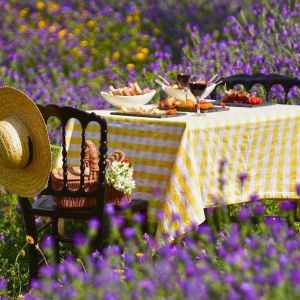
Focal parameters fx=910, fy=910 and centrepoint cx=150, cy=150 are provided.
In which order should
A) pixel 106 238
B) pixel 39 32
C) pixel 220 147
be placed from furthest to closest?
pixel 39 32 < pixel 106 238 < pixel 220 147

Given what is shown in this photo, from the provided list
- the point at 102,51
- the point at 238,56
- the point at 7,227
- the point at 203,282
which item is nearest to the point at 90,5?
the point at 102,51

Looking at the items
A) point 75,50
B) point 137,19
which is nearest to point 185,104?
point 75,50

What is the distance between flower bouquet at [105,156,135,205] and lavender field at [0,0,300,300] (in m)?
0.15

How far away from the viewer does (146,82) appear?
7312 mm

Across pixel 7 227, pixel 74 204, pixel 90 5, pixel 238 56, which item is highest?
pixel 90 5

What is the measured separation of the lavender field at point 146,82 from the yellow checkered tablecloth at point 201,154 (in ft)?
0.61

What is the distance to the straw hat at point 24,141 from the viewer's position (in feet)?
13.0

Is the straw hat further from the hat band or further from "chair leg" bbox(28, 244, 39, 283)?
"chair leg" bbox(28, 244, 39, 283)

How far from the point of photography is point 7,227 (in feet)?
18.0

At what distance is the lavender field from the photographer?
2.52 metres

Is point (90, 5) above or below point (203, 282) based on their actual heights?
above

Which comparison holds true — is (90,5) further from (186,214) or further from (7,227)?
(186,214)

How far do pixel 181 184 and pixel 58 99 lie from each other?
3199 millimetres

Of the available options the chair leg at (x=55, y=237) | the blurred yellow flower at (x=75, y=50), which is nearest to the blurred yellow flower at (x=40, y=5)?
the blurred yellow flower at (x=75, y=50)
